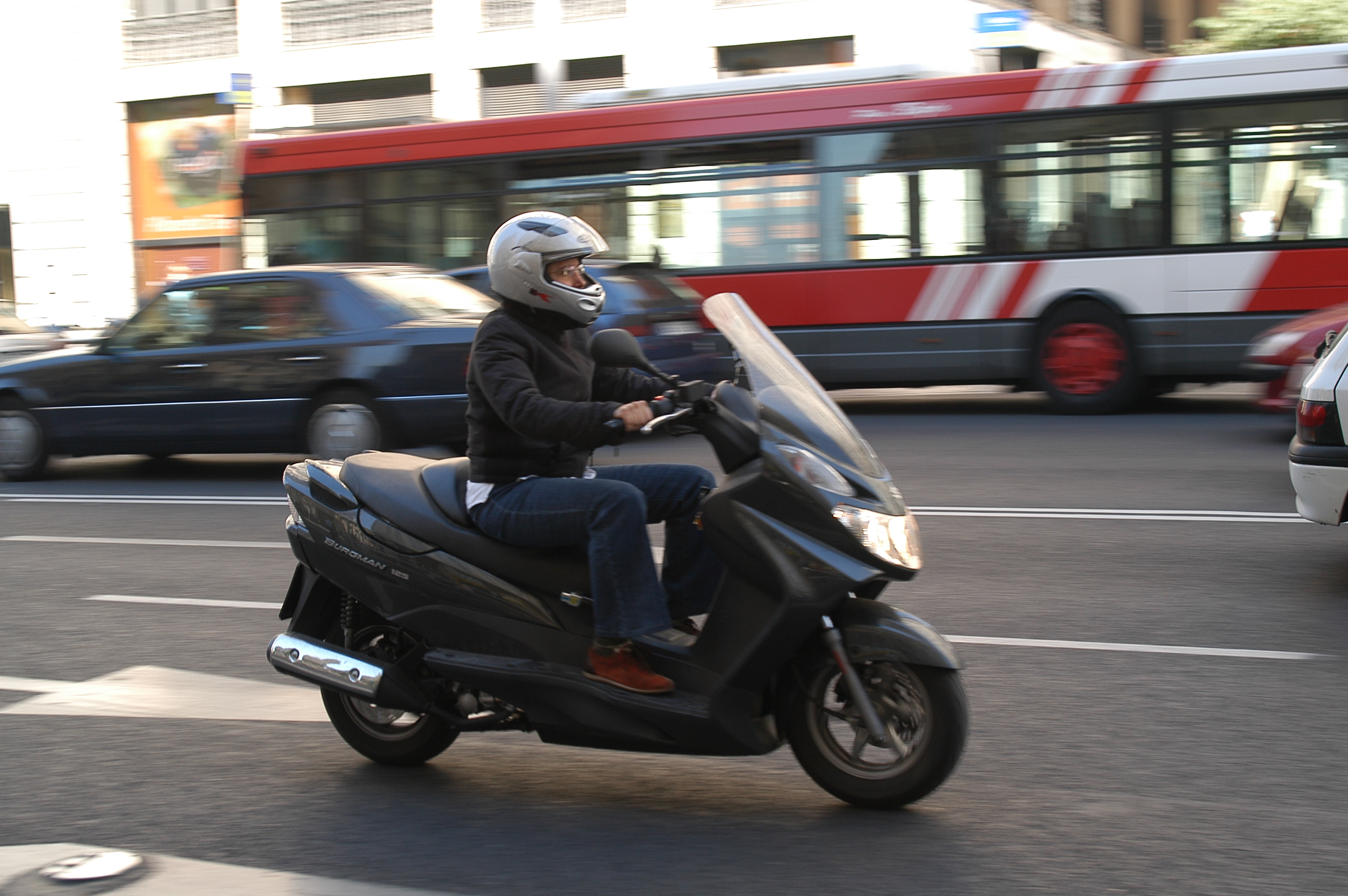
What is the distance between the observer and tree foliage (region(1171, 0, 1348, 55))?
26.9 meters

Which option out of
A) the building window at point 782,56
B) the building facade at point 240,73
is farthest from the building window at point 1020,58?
the building window at point 782,56

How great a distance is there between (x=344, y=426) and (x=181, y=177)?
21823mm

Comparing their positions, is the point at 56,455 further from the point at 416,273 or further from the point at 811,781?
the point at 811,781

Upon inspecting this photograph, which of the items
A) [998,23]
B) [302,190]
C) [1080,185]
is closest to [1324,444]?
[1080,185]

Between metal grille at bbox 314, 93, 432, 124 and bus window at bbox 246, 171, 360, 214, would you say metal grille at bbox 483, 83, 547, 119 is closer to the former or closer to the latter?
metal grille at bbox 314, 93, 432, 124

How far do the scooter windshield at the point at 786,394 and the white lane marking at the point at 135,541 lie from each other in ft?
15.6

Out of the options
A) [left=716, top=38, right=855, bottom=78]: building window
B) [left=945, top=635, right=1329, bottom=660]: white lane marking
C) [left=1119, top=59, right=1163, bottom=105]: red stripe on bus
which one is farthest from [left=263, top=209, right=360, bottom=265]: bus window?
[left=945, top=635, right=1329, bottom=660]: white lane marking

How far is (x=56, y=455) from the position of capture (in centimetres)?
1141

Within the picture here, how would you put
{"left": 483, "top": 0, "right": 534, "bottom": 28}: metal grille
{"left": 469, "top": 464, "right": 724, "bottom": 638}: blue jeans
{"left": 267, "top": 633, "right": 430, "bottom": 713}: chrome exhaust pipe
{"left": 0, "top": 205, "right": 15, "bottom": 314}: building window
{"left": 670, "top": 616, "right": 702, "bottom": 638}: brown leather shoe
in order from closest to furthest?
{"left": 469, "top": 464, "right": 724, "bottom": 638}: blue jeans → {"left": 670, "top": 616, "right": 702, "bottom": 638}: brown leather shoe → {"left": 267, "top": 633, "right": 430, "bottom": 713}: chrome exhaust pipe → {"left": 483, "top": 0, "right": 534, "bottom": 28}: metal grille → {"left": 0, "top": 205, "right": 15, "bottom": 314}: building window

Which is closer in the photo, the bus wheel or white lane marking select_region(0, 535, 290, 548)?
white lane marking select_region(0, 535, 290, 548)

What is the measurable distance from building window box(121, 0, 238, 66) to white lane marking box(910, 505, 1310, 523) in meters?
25.2

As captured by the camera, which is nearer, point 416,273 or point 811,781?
point 811,781

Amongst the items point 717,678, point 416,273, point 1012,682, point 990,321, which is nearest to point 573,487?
point 717,678

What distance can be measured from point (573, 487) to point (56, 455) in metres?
8.84
